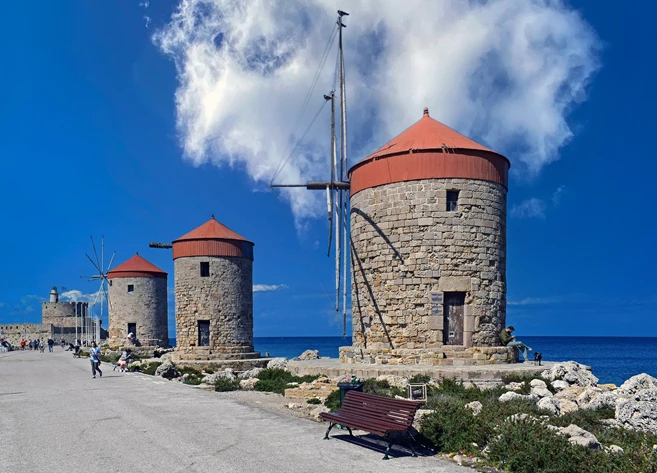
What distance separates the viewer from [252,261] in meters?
33.7

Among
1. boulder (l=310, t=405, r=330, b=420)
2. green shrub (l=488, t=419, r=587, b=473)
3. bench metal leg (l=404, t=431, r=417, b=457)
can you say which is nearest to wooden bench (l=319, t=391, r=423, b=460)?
bench metal leg (l=404, t=431, r=417, b=457)

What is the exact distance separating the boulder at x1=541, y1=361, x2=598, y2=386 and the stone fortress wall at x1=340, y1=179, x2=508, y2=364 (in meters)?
2.05

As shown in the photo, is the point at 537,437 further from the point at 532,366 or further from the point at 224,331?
the point at 224,331

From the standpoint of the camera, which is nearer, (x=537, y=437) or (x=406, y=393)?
(x=537, y=437)

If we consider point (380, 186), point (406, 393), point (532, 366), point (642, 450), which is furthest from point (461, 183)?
point (642, 450)

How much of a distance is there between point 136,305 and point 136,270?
2304 mm

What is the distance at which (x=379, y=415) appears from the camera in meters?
8.98

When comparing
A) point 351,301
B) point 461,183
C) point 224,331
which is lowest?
point 224,331

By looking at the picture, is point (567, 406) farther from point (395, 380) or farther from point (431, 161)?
point (431, 161)

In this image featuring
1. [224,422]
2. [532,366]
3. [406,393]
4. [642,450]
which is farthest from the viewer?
[532,366]

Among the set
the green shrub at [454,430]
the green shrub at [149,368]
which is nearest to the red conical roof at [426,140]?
the green shrub at [454,430]

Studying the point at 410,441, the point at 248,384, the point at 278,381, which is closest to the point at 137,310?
the point at 248,384

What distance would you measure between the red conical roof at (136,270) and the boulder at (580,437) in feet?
120

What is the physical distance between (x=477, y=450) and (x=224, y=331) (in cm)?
2429
